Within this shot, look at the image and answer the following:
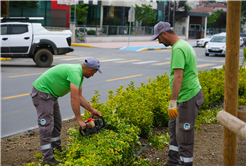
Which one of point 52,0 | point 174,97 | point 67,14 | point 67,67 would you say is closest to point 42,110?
point 67,67

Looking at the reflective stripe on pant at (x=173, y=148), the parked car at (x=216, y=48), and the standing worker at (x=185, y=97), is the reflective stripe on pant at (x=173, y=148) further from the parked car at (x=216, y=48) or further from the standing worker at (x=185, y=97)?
the parked car at (x=216, y=48)

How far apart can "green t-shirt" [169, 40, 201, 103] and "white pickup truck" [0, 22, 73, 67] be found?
1249 cm

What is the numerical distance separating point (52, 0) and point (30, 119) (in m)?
31.4

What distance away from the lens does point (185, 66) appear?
401 cm

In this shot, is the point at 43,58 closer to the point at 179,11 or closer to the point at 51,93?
the point at 51,93

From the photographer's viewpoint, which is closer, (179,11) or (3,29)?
(3,29)

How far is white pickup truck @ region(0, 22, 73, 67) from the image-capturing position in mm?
15570

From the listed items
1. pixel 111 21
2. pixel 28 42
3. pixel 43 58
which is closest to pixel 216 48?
pixel 43 58

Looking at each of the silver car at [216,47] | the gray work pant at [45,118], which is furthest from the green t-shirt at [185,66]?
the silver car at [216,47]

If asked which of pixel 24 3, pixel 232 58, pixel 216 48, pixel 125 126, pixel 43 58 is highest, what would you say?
pixel 24 3

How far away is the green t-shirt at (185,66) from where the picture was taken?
12.7 feet

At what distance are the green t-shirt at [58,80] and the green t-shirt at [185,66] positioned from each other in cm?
124

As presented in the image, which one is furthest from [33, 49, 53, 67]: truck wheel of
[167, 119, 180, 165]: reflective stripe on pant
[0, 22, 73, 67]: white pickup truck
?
[167, 119, 180, 165]: reflective stripe on pant

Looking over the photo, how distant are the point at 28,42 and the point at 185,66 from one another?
505 inches
